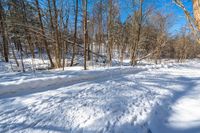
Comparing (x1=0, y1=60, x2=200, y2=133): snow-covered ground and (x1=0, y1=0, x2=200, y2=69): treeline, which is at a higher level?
(x1=0, y1=0, x2=200, y2=69): treeline

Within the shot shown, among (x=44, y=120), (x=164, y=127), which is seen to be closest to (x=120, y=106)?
(x=164, y=127)

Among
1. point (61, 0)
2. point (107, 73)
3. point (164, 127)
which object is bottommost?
point (164, 127)

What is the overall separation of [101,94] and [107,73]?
3.09 metres

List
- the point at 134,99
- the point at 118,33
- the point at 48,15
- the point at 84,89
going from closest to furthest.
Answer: the point at 134,99 → the point at 84,89 → the point at 48,15 → the point at 118,33

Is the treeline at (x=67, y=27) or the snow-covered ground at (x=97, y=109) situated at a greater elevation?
the treeline at (x=67, y=27)

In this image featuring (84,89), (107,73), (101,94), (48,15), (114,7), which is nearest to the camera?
(101,94)

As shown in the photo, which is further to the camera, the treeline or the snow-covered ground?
the treeline

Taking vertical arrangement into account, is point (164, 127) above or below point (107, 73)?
below

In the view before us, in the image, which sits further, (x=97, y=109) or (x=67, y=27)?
(x=67, y=27)

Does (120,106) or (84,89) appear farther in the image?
(84,89)

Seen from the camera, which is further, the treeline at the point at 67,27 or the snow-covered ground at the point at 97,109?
the treeline at the point at 67,27

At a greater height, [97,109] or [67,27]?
[67,27]

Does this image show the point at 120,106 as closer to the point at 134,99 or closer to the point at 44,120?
the point at 134,99

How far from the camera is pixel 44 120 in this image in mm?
2596
